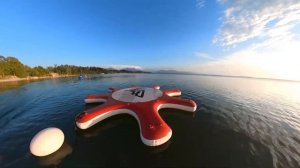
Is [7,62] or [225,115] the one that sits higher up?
[7,62]

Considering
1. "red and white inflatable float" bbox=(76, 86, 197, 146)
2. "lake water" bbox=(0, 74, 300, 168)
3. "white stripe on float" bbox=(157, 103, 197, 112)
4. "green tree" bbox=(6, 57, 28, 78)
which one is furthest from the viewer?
"green tree" bbox=(6, 57, 28, 78)

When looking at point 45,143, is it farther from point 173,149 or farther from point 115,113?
point 173,149

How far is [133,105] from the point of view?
34.8 ft

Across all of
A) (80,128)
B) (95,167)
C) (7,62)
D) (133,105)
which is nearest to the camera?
(95,167)

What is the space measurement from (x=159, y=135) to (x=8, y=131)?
11.3 metres

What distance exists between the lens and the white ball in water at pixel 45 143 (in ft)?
19.9

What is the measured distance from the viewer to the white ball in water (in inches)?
239

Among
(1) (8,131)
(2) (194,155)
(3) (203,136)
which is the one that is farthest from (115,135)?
(1) (8,131)

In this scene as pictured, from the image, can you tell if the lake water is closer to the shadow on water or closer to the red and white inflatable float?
the shadow on water

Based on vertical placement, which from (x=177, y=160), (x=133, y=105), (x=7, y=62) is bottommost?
(x=177, y=160)

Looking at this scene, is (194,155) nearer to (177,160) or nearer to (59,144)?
(177,160)

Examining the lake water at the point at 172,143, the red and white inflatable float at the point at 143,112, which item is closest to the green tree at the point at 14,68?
the lake water at the point at 172,143

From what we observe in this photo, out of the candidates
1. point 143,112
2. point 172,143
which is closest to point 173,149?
point 172,143

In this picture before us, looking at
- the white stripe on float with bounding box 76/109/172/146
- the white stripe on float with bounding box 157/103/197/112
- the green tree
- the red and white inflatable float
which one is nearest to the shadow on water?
the white stripe on float with bounding box 76/109/172/146
